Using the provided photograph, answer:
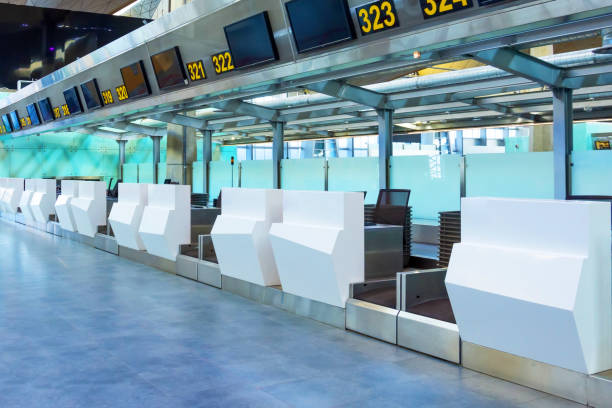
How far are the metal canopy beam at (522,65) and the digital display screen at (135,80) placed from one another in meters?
6.38

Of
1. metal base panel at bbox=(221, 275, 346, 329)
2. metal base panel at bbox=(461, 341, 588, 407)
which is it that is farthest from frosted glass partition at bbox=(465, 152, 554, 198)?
metal base panel at bbox=(461, 341, 588, 407)

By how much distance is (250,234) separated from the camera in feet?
18.5

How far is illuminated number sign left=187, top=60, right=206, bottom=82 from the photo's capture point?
8.98 m

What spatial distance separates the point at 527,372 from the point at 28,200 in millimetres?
13480

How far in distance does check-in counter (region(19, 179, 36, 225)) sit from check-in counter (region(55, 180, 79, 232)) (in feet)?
8.66

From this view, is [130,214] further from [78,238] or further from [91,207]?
[78,238]

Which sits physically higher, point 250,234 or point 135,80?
point 135,80

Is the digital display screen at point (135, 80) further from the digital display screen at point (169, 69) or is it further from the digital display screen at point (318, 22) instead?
the digital display screen at point (318, 22)

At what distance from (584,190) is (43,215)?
1121 centimetres

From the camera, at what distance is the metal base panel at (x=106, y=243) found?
371 inches

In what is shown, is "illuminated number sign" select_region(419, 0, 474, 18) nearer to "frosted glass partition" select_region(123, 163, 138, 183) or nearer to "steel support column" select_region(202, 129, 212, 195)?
"steel support column" select_region(202, 129, 212, 195)

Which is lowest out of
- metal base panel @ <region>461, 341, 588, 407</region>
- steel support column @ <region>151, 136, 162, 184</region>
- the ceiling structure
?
metal base panel @ <region>461, 341, 588, 407</region>

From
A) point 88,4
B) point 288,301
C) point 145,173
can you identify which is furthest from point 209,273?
point 88,4

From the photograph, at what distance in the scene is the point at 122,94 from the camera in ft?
38.5
